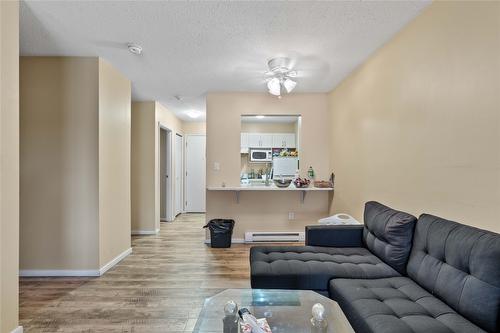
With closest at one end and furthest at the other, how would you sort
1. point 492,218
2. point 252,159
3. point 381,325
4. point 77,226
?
point 381,325
point 492,218
point 77,226
point 252,159

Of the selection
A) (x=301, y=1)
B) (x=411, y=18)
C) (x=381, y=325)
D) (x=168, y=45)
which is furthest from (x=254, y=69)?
(x=381, y=325)

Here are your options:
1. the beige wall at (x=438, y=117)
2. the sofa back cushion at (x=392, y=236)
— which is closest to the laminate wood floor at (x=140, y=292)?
the sofa back cushion at (x=392, y=236)

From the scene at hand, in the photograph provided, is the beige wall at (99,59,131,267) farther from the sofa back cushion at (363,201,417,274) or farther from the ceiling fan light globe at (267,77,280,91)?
the sofa back cushion at (363,201,417,274)

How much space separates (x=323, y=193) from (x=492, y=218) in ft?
9.39

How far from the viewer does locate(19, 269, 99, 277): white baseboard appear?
2938mm

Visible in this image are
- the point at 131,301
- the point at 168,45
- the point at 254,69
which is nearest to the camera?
the point at 131,301

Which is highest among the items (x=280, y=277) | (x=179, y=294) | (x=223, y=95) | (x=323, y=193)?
(x=223, y=95)

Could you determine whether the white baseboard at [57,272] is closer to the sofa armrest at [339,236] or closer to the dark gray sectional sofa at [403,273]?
the dark gray sectional sofa at [403,273]

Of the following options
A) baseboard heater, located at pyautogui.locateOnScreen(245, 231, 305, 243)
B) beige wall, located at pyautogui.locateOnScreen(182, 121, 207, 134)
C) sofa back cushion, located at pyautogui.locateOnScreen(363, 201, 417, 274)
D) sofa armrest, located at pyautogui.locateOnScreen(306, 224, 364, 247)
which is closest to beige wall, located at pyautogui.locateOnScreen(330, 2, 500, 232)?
sofa back cushion, located at pyautogui.locateOnScreen(363, 201, 417, 274)

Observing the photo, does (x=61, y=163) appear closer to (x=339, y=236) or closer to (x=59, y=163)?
(x=59, y=163)

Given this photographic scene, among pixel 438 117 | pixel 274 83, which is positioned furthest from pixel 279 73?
pixel 438 117

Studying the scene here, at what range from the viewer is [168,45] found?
105 inches

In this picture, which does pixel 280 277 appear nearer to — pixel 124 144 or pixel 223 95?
pixel 124 144
